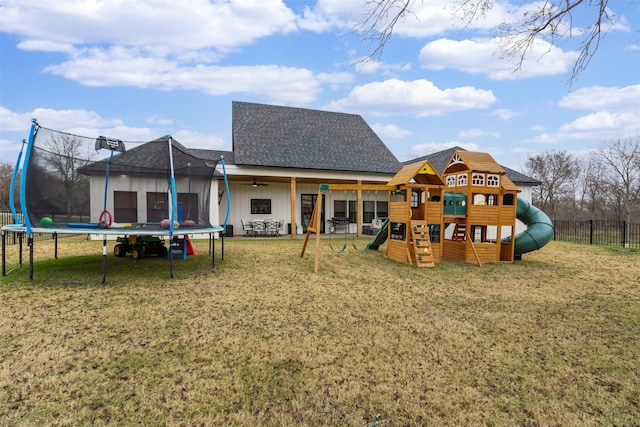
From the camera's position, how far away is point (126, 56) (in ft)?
34.4

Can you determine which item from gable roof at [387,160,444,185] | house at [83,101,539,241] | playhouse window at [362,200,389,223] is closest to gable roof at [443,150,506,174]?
gable roof at [387,160,444,185]

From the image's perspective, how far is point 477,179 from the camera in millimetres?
8914

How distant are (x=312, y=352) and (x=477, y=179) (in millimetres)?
7633

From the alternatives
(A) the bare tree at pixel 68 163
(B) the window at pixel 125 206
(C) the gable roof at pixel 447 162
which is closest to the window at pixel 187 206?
(B) the window at pixel 125 206

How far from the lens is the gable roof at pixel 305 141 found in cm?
1405

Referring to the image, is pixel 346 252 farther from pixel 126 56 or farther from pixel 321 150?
pixel 126 56

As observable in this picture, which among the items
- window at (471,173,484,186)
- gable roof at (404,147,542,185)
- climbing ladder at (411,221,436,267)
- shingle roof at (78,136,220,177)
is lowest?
climbing ladder at (411,221,436,267)

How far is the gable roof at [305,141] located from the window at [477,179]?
242 inches

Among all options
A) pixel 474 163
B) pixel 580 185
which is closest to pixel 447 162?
pixel 474 163

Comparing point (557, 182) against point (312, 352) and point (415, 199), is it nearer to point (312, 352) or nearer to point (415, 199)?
point (415, 199)

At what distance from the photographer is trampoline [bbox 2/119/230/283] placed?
18.5 feet

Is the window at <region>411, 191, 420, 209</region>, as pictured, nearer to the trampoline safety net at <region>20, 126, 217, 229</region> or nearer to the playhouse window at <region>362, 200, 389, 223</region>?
the trampoline safety net at <region>20, 126, 217, 229</region>

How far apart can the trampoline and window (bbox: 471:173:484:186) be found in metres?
6.41

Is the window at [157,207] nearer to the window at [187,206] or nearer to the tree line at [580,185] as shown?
the window at [187,206]
